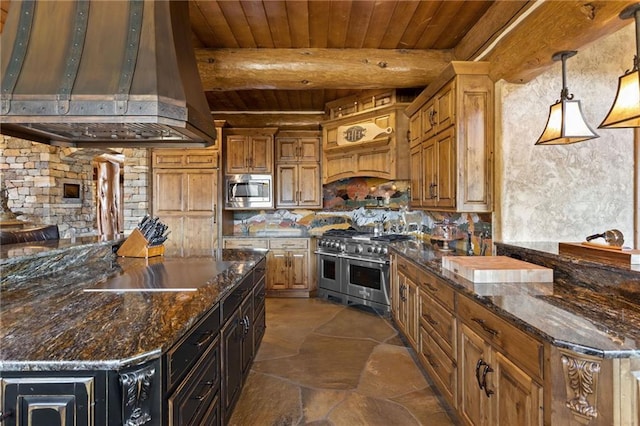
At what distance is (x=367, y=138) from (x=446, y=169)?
160 centimetres

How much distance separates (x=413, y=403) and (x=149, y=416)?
190 cm

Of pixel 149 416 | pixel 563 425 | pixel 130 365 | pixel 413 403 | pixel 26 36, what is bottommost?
pixel 413 403

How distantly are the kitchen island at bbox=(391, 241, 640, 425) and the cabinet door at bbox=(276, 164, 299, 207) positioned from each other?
10.1 feet

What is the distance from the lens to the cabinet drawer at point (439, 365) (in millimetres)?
2047

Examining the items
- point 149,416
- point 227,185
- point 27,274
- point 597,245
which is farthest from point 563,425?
point 227,185

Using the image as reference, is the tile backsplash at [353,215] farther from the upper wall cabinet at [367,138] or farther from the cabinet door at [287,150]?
the cabinet door at [287,150]

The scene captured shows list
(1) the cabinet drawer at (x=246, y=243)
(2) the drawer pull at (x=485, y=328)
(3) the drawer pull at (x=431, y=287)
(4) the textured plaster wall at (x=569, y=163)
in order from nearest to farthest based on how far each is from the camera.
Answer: (2) the drawer pull at (x=485, y=328)
(3) the drawer pull at (x=431, y=287)
(4) the textured plaster wall at (x=569, y=163)
(1) the cabinet drawer at (x=246, y=243)

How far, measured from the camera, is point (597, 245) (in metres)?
1.99

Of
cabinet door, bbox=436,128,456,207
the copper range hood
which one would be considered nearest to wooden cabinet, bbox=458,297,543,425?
cabinet door, bbox=436,128,456,207

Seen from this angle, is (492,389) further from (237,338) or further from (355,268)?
(355,268)

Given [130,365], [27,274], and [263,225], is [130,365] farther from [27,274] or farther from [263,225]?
[263,225]

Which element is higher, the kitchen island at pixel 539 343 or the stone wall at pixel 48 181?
the stone wall at pixel 48 181

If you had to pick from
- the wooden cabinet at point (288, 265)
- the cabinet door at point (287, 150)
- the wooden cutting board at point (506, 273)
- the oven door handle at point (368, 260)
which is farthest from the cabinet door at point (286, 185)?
the wooden cutting board at point (506, 273)

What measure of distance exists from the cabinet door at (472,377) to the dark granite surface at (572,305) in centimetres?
26
